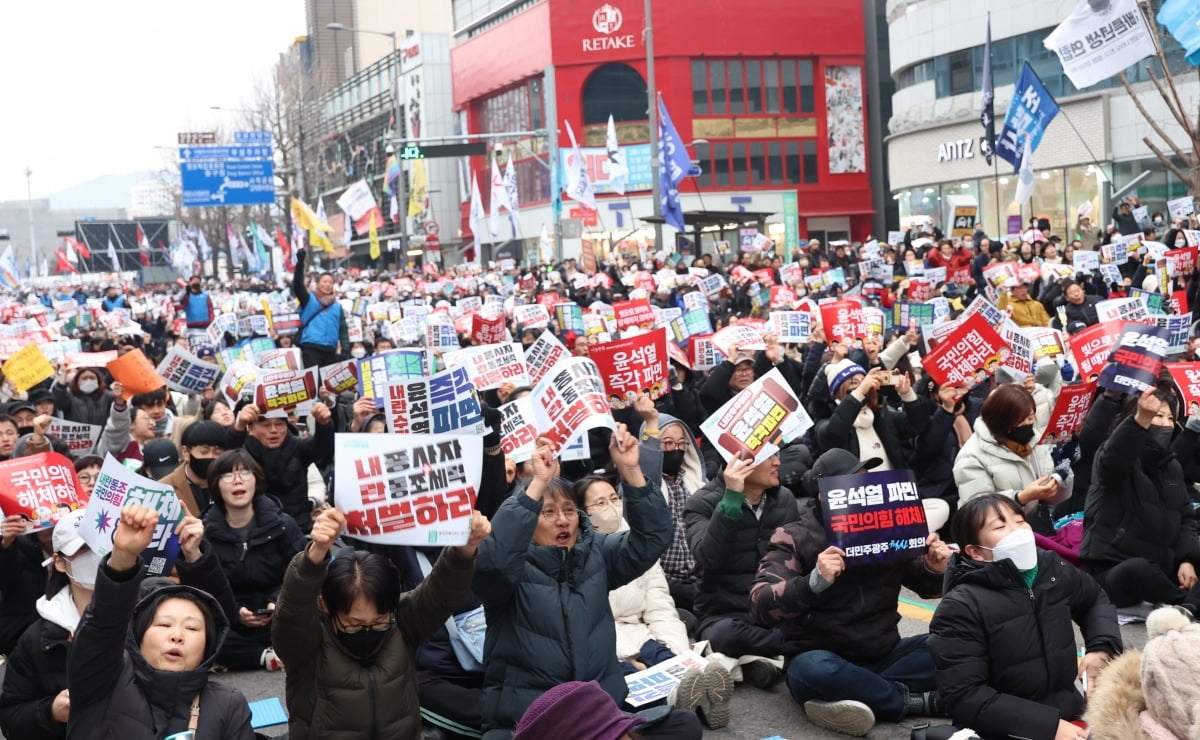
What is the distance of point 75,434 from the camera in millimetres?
10094

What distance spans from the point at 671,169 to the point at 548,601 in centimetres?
2291

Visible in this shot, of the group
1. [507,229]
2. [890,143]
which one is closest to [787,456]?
[890,143]

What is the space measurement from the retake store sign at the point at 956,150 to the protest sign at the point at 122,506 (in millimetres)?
38879

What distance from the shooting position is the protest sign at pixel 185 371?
40.8 feet

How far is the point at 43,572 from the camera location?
6934 millimetres

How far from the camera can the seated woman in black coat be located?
5012 millimetres

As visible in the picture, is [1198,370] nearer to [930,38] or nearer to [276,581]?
[276,581]

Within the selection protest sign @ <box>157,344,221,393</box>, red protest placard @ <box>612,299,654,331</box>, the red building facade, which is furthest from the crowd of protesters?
the red building facade

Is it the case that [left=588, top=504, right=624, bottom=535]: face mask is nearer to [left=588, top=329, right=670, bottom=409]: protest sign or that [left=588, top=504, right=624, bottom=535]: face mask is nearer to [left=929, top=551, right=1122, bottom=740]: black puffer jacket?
[left=929, top=551, right=1122, bottom=740]: black puffer jacket

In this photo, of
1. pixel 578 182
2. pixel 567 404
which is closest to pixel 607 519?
pixel 567 404

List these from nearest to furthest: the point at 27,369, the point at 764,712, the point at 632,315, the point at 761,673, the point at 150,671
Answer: the point at 150,671
the point at 764,712
the point at 761,673
the point at 27,369
the point at 632,315

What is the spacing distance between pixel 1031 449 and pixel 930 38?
38.1 meters

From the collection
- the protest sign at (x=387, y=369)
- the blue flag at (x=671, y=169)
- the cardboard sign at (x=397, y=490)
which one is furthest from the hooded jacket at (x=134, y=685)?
the blue flag at (x=671, y=169)

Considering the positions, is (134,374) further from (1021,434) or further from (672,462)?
(1021,434)
